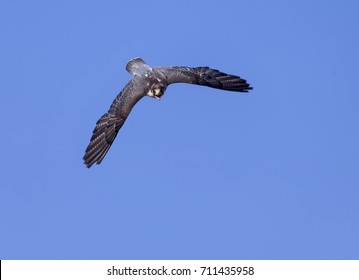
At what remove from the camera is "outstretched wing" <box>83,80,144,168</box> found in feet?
100

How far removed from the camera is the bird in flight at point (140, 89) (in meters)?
30.5

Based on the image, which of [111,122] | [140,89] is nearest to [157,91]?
[140,89]

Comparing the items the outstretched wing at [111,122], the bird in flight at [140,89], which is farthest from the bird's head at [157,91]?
the outstretched wing at [111,122]

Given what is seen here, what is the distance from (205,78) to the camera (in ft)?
103

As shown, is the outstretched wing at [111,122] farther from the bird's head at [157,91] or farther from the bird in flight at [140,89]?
the bird's head at [157,91]

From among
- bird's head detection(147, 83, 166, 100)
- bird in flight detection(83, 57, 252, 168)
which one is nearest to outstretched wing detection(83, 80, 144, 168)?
bird in flight detection(83, 57, 252, 168)

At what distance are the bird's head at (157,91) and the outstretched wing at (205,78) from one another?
0.53 m

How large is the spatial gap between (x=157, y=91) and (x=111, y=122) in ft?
7.95

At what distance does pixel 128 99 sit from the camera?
30.6 meters

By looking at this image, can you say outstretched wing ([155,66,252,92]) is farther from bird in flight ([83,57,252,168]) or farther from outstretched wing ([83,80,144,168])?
outstretched wing ([83,80,144,168])
